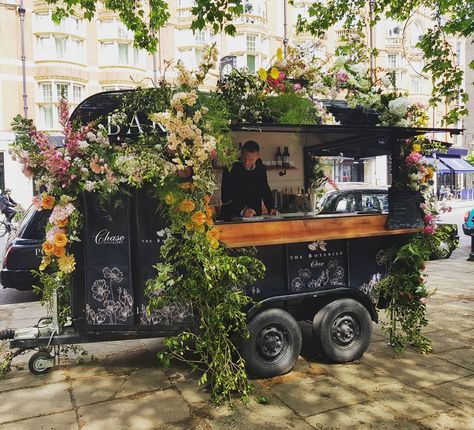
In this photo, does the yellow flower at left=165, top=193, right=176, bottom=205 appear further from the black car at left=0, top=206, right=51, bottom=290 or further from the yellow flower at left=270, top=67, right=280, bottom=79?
the black car at left=0, top=206, right=51, bottom=290

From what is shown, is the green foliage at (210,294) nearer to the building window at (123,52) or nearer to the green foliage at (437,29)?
the green foliage at (437,29)

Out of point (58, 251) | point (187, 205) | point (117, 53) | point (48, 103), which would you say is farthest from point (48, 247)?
point (117, 53)

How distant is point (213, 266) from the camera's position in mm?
3762

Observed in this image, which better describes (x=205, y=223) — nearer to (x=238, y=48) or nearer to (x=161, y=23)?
(x=161, y=23)

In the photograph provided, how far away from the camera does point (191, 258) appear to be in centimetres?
385

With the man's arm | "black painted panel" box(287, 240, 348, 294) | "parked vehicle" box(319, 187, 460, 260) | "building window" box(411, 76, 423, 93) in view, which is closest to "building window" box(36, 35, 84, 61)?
"parked vehicle" box(319, 187, 460, 260)

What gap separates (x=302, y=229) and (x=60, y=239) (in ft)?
7.57

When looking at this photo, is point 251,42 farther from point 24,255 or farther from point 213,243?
point 213,243

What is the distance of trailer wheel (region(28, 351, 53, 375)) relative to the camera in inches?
180

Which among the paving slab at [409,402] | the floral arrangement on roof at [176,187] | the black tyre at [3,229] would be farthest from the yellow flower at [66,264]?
the black tyre at [3,229]

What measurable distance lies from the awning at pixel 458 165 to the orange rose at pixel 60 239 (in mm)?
35546

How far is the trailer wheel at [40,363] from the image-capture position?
180 inches

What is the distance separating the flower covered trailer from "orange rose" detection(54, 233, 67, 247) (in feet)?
0.70

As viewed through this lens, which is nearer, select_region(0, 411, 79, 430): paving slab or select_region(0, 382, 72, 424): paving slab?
select_region(0, 411, 79, 430): paving slab
